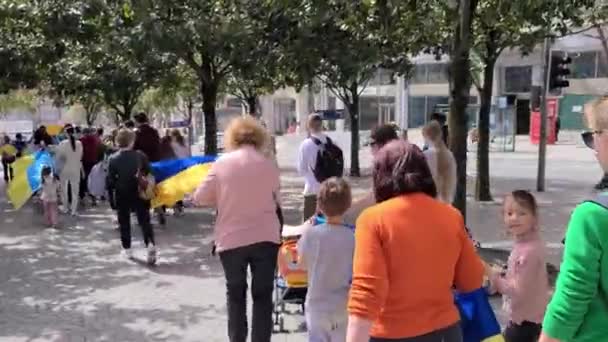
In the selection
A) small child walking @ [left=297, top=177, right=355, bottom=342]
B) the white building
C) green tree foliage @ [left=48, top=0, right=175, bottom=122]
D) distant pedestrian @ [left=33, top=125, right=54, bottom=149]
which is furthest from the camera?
the white building

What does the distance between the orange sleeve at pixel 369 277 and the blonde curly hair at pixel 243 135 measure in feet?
8.05

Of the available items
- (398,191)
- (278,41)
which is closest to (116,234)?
(278,41)

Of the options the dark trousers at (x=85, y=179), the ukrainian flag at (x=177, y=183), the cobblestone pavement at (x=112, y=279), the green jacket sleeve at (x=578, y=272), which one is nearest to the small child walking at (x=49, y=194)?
the cobblestone pavement at (x=112, y=279)

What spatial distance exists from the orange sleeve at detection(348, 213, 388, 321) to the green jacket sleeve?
62 cm

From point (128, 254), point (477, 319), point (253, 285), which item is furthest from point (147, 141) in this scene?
point (477, 319)

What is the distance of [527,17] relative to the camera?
9.92 m

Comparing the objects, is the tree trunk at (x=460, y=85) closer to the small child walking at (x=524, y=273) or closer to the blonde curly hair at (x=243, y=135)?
the blonde curly hair at (x=243, y=135)

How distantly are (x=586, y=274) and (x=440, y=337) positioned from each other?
794 millimetres

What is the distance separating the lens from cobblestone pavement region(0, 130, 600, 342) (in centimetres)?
650

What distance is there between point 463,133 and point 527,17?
2.18 m

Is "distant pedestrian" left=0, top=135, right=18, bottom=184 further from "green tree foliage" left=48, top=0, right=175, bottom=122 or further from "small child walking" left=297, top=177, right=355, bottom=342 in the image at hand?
"small child walking" left=297, top=177, right=355, bottom=342

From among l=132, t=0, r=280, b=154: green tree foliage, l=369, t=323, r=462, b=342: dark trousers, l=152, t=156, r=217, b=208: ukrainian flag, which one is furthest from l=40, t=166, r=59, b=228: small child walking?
l=369, t=323, r=462, b=342: dark trousers

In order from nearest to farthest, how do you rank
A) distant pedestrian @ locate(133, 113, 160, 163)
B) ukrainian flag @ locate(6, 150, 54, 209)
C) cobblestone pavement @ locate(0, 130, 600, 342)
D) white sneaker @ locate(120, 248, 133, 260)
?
cobblestone pavement @ locate(0, 130, 600, 342) < white sneaker @ locate(120, 248, 133, 260) < distant pedestrian @ locate(133, 113, 160, 163) < ukrainian flag @ locate(6, 150, 54, 209)

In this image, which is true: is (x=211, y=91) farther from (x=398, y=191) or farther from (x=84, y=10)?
(x=398, y=191)
